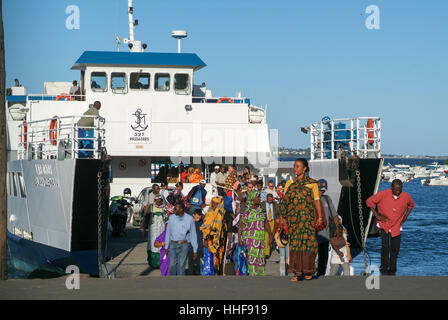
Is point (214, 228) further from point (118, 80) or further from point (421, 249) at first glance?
point (421, 249)

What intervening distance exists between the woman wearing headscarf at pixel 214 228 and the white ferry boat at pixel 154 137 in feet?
16.6

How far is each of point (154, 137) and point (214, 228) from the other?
1060 cm

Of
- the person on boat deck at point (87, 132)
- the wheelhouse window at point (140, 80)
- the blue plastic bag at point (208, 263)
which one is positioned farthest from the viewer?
the wheelhouse window at point (140, 80)

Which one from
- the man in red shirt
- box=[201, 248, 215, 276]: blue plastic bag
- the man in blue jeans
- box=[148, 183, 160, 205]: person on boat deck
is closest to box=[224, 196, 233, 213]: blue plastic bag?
box=[148, 183, 160, 205]: person on boat deck

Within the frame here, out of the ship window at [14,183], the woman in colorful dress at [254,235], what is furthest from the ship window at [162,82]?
the woman in colorful dress at [254,235]

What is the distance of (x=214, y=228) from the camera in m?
13.3

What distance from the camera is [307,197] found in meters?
9.73

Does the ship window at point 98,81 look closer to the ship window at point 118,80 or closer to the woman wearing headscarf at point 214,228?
the ship window at point 118,80

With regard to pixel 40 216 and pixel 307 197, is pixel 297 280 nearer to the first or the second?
pixel 307 197

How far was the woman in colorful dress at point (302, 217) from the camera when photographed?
973 cm

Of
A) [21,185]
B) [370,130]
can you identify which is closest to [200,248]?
[370,130]
